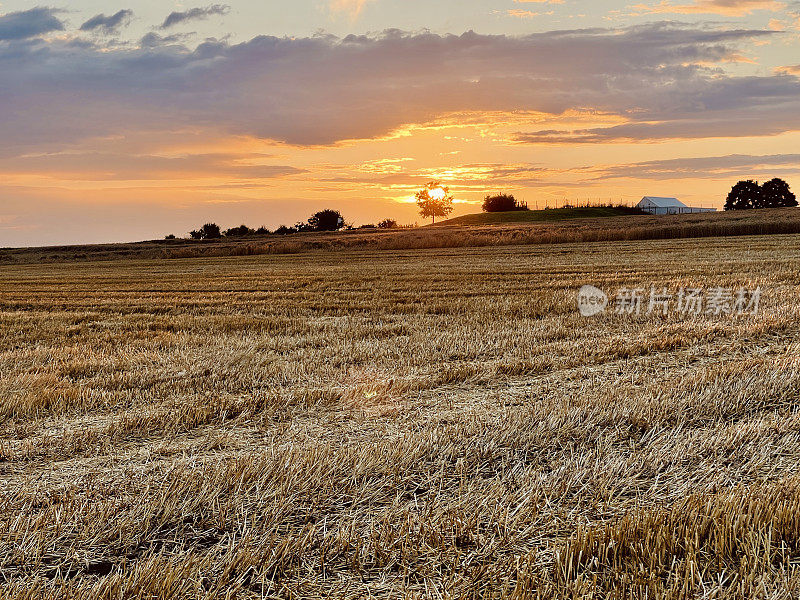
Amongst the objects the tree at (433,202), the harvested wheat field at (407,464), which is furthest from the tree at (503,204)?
the harvested wheat field at (407,464)

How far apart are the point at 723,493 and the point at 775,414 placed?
2.18 metres

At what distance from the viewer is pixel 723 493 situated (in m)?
4.08

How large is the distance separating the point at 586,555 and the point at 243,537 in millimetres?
1873

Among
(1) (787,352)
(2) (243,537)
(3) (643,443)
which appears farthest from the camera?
(1) (787,352)

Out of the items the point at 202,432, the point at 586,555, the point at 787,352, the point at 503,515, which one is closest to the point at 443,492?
the point at 503,515

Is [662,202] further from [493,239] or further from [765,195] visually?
[493,239]

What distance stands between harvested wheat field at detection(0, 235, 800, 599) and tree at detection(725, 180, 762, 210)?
119 m

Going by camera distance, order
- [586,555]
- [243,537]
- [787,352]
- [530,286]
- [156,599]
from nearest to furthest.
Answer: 1. [156,599]
2. [586,555]
3. [243,537]
4. [787,352]
5. [530,286]

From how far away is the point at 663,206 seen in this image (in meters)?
137

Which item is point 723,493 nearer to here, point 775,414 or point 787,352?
point 775,414

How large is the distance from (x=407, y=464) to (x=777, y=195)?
420ft

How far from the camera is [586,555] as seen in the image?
11.1 ft

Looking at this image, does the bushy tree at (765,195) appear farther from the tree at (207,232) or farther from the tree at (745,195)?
the tree at (207,232)

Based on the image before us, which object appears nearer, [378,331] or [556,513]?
[556,513]
